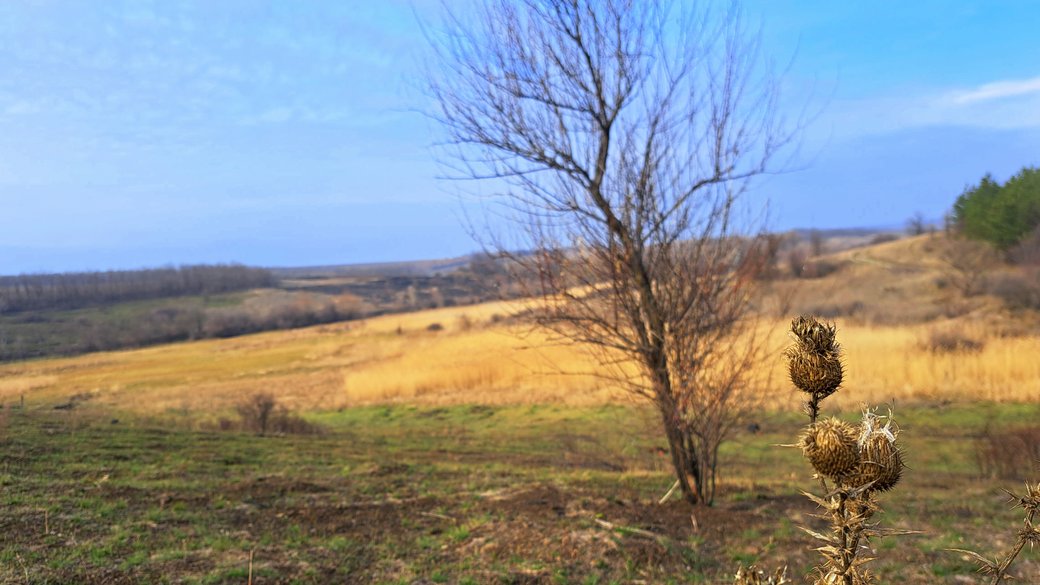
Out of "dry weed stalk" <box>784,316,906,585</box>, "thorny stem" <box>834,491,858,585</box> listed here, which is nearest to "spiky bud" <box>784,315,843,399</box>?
"dry weed stalk" <box>784,316,906,585</box>

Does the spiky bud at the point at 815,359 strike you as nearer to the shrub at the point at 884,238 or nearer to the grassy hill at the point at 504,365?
the grassy hill at the point at 504,365

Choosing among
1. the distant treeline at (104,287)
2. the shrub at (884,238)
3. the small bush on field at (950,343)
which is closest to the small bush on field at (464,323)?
the distant treeline at (104,287)

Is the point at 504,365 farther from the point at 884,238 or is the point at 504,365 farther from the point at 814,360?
the point at 884,238

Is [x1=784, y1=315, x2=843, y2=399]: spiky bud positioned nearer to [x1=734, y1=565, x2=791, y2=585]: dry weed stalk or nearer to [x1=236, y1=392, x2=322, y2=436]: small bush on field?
[x1=734, y1=565, x2=791, y2=585]: dry weed stalk

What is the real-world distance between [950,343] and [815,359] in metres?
22.7

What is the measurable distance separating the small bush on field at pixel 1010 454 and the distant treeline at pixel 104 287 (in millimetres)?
19808

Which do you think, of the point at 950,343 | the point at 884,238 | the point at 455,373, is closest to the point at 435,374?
the point at 455,373

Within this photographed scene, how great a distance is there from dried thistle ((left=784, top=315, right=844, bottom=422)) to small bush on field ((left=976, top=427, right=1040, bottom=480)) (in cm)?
1092

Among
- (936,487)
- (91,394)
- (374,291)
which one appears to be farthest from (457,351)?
(374,291)

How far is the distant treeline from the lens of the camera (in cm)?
1515

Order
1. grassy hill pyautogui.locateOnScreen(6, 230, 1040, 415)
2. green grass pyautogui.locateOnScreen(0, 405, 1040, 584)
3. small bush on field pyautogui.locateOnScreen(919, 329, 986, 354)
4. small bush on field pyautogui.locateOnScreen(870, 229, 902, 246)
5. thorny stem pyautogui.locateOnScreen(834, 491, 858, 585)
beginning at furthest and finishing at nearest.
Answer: small bush on field pyautogui.locateOnScreen(870, 229, 902, 246), small bush on field pyautogui.locateOnScreen(919, 329, 986, 354), grassy hill pyautogui.locateOnScreen(6, 230, 1040, 415), green grass pyautogui.locateOnScreen(0, 405, 1040, 584), thorny stem pyautogui.locateOnScreen(834, 491, 858, 585)

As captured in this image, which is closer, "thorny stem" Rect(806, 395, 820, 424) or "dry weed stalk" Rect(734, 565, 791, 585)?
"dry weed stalk" Rect(734, 565, 791, 585)

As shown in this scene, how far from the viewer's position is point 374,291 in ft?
234

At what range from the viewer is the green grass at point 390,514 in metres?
5.31
